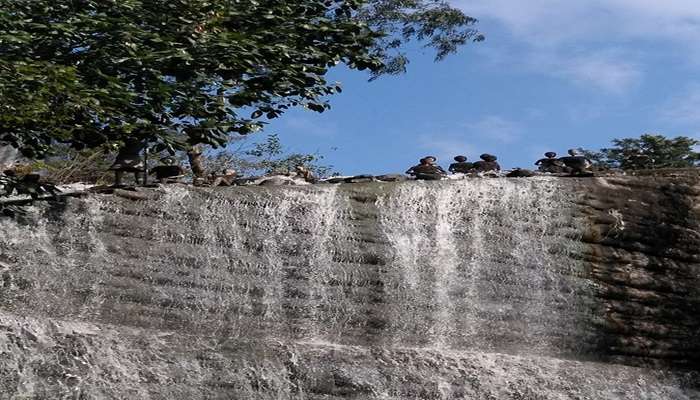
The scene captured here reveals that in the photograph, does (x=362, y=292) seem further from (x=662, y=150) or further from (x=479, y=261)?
(x=662, y=150)

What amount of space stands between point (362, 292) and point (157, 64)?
3106 millimetres

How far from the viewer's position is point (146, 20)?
39.1 feet

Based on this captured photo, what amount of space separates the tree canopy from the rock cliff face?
83 cm

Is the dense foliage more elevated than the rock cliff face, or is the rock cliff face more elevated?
the dense foliage

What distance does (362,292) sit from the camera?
11.7 meters

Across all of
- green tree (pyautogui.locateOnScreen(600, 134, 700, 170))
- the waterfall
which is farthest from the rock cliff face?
green tree (pyautogui.locateOnScreen(600, 134, 700, 170))

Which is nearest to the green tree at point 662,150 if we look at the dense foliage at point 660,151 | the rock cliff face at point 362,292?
the dense foliage at point 660,151

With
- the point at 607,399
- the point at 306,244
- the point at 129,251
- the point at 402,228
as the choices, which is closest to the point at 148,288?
the point at 129,251

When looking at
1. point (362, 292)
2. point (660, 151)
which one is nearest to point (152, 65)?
point (362, 292)

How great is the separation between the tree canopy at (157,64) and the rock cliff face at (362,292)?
83 cm

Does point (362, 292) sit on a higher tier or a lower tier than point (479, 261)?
lower

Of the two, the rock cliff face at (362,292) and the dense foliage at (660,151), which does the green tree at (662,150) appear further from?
the rock cliff face at (362,292)

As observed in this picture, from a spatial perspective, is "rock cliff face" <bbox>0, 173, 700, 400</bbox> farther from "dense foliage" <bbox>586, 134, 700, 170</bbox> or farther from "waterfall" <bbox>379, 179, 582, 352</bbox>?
"dense foliage" <bbox>586, 134, 700, 170</bbox>

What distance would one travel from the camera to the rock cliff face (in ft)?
35.3
